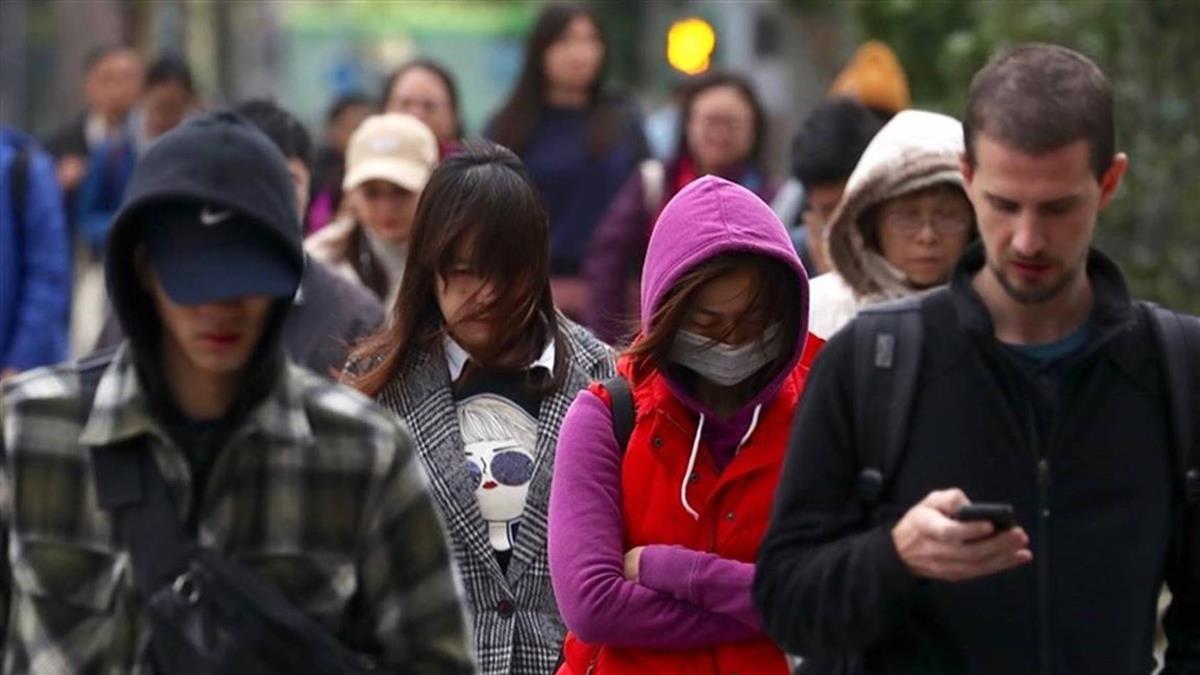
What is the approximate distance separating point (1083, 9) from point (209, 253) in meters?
9.64

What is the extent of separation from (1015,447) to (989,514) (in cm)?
36

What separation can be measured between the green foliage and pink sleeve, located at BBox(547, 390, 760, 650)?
772 cm

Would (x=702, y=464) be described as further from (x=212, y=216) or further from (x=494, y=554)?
(x=212, y=216)

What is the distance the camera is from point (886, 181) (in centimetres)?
688

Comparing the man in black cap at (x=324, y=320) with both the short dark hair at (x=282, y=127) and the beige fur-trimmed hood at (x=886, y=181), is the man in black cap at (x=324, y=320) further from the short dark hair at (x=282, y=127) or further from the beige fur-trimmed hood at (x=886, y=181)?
the beige fur-trimmed hood at (x=886, y=181)

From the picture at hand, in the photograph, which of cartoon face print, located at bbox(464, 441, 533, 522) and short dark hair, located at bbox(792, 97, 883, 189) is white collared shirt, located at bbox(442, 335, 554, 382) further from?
short dark hair, located at bbox(792, 97, 883, 189)

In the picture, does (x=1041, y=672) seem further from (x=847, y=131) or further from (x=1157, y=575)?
(x=847, y=131)

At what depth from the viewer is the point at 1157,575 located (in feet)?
15.0

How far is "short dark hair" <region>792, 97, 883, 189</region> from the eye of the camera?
844 cm

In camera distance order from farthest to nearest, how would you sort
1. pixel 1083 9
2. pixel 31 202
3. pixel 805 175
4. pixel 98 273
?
pixel 98 273, pixel 1083 9, pixel 31 202, pixel 805 175

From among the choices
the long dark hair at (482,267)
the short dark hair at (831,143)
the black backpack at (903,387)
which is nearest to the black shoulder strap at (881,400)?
the black backpack at (903,387)

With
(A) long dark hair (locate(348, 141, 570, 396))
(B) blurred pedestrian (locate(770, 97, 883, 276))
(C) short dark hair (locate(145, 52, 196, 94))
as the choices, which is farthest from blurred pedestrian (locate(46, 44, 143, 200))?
(A) long dark hair (locate(348, 141, 570, 396))

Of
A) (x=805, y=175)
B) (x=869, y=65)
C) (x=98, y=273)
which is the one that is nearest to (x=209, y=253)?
(x=805, y=175)

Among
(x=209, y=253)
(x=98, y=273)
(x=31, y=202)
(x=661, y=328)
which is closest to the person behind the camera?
(x=209, y=253)
